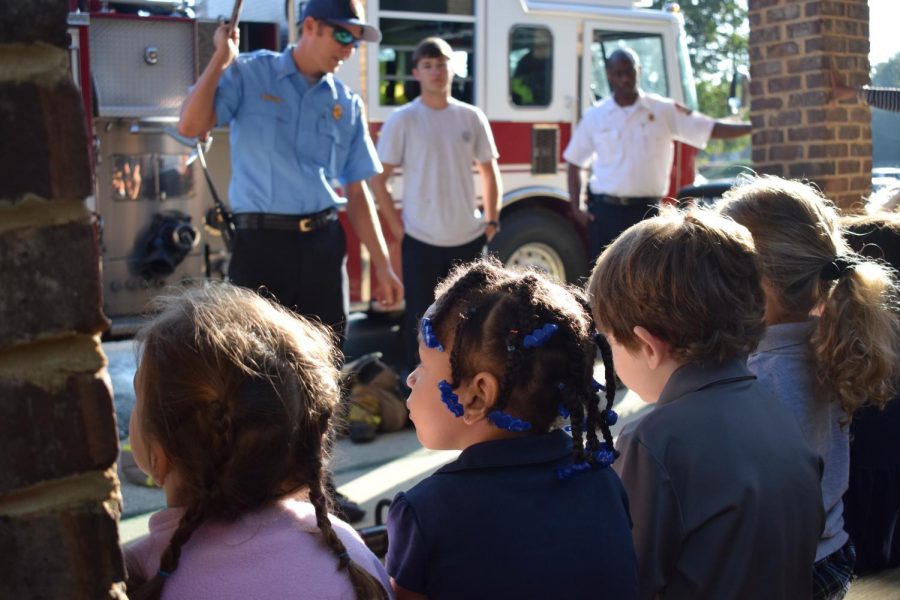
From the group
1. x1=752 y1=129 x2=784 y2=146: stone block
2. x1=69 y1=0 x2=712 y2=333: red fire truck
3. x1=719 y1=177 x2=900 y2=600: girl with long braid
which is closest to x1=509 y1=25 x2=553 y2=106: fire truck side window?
x1=69 y1=0 x2=712 y2=333: red fire truck

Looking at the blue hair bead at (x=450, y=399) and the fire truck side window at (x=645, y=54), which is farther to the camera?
the fire truck side window at (x=645, y=54)

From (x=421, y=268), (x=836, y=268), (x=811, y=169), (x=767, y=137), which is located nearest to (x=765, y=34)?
(x=767, y=137)

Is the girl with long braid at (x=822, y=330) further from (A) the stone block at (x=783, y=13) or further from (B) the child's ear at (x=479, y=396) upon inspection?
(A) the stone block at (x=783, y=13)

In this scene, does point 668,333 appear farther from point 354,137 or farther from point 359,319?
point 359,319

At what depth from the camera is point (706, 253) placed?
1.98 meters

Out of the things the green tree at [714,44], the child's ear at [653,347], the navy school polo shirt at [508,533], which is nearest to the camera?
the navy school polo shirt at [508,533]

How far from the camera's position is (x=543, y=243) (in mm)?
8602

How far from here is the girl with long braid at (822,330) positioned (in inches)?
87.4

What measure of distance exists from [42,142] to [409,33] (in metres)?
7.28

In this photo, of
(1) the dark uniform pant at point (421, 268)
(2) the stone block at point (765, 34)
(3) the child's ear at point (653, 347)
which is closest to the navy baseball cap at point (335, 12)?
(1) the dark uniform pant at point (421, 268)

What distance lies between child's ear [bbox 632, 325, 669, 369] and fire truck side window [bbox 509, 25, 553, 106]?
22.0ft

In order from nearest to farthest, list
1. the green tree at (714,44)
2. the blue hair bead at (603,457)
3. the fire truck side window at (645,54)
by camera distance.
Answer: the blue hair bead at (603,457)
the fire truck side window at (645,54)
the green tree at (714,44)

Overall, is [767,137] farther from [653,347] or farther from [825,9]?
[653,347]

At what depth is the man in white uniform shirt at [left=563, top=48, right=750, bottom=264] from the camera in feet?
22.1
